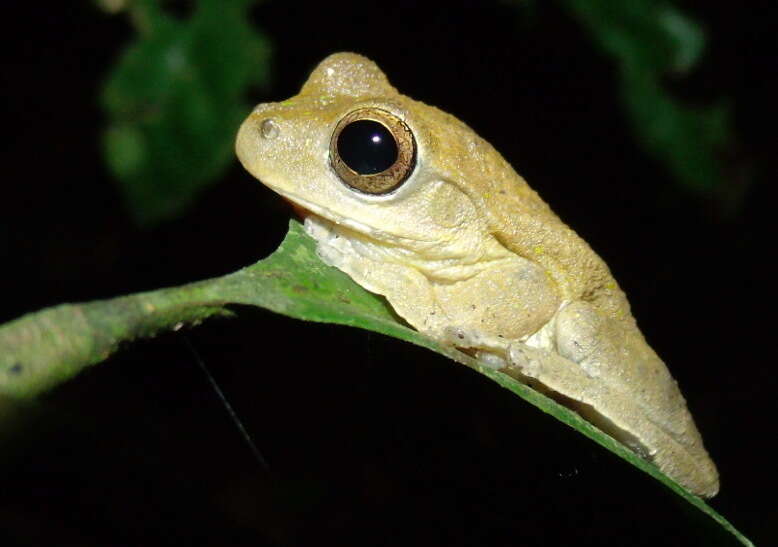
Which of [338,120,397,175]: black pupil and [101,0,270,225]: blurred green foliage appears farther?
[101,0,270,225]: blurred green foliage

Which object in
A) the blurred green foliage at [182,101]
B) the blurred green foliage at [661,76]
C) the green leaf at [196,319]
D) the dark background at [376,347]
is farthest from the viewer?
the blurred green foliage at [661,76]

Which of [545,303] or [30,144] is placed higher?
[30,144]

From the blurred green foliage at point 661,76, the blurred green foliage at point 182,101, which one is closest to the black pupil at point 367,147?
the blurred green foliage at point 182,101

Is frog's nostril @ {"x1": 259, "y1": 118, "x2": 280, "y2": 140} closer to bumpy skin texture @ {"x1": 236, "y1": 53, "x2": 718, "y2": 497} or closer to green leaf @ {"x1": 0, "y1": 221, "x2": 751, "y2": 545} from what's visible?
bumpy skin texture @ {"x1": 236, "y1": 53, "x2": 718, "y2": 497}

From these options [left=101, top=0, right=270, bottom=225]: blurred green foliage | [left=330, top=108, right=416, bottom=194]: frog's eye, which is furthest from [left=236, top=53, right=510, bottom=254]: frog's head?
[left=101, top=0, right=270, bottom=225]: blurred green foliage

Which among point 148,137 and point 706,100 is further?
point 706,100

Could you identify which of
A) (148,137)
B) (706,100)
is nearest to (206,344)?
(148,137)

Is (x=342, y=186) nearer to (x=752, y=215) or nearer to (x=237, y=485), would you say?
(x=237, y=485)

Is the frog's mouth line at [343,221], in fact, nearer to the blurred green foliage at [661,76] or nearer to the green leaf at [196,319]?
the green leaf at [196,319]
